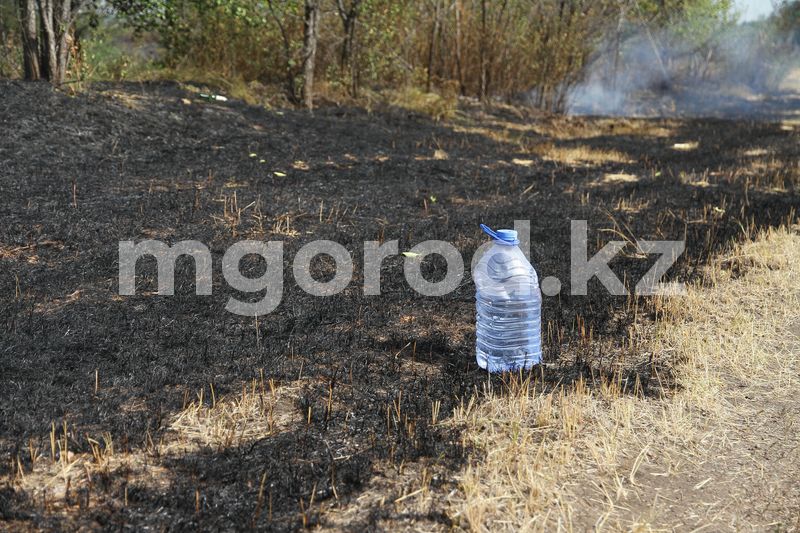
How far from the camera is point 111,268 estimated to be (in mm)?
4930

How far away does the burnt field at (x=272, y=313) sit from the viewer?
9.04ft

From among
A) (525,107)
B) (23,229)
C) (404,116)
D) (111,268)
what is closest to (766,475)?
(111,268)

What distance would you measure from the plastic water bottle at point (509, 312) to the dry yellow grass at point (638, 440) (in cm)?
28

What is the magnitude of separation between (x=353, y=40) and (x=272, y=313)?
7944 millimetres

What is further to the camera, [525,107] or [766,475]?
[525,107]

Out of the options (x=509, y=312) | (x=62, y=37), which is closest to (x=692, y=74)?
(x=62, y=37)

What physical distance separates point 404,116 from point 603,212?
16.9 feet

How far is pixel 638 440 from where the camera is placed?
3.14m

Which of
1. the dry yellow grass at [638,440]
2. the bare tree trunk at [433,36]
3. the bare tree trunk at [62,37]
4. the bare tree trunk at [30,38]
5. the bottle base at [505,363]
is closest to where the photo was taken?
the dry yellow grass at [638,440]

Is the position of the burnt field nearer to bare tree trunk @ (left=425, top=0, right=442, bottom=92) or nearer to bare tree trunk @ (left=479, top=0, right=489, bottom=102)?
bare tree trunk @ (left=425, top=0, right=442, bottom=92)

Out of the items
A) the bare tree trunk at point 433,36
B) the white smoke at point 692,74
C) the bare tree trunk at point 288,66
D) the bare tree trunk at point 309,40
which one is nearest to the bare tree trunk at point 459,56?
the bare tree trunk at point 433,36

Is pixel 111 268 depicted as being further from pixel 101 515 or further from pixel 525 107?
pixel 525 107

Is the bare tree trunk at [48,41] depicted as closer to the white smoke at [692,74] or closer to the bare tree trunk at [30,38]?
the bare tree trunk at [30,38]

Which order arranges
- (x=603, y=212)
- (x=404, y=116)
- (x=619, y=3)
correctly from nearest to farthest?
(x=603, y=212) < (x=404, y=116) < (x=619, y=3)
